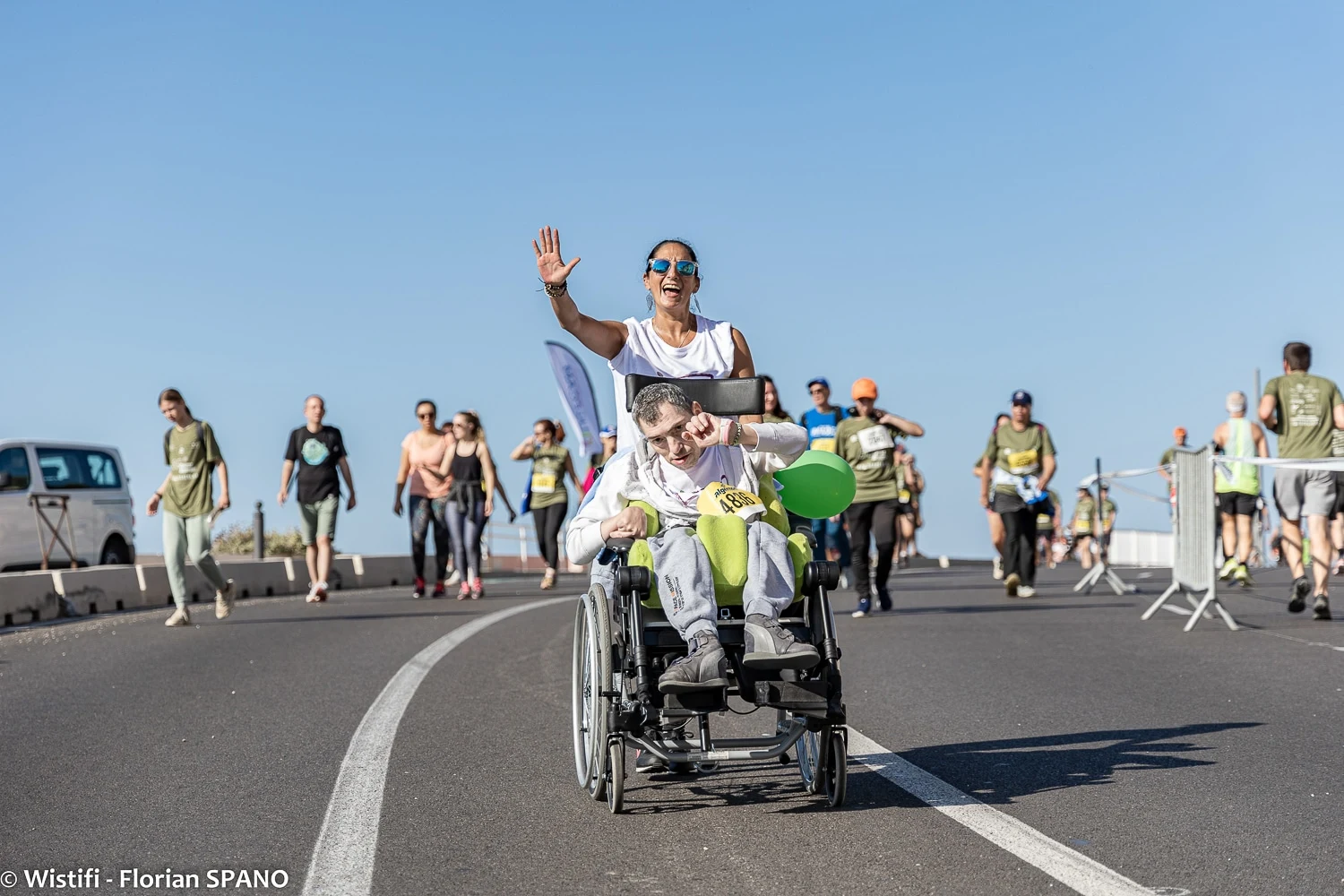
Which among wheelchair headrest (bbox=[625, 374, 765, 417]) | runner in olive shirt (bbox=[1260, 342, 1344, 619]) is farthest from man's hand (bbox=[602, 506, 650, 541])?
runner in olive shirt (bbox=[1260, 342, 1344, 619])

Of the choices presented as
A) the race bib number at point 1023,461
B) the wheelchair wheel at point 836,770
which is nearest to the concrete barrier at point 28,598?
the race bib number at point 1023,461

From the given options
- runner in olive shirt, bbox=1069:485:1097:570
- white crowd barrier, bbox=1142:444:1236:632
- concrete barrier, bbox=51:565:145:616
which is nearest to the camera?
white crowd barrier, bbox=1142:444:1236:632

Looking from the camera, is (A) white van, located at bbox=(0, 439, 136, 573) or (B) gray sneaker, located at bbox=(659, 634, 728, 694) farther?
(A) white van, located at bbox=(0, 439, 136, 573)

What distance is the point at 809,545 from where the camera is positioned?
18.1 feet

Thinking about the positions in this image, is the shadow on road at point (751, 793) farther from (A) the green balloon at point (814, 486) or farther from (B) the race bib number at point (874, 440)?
(B) the race bib number at point (874, 440)

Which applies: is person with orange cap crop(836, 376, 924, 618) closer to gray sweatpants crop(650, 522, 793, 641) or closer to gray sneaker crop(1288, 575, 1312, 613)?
gray sneaker crop(1288, 575, 1312, 613)

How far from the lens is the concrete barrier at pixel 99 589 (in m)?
16.1

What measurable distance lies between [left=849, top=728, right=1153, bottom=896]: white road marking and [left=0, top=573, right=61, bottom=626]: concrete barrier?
1058 cm

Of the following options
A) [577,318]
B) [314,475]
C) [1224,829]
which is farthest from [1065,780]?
[314,475]

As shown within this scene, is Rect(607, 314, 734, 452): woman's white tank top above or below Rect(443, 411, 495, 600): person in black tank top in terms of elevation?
above

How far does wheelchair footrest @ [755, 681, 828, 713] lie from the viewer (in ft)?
16.9

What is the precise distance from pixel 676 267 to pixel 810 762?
198 cm

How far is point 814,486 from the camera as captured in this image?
6031 mm

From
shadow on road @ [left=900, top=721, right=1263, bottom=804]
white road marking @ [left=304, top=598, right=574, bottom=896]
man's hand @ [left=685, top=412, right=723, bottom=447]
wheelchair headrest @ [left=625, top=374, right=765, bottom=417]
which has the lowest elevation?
shadow on road @ [left=900, top=721, right=1263, bottom=804]
